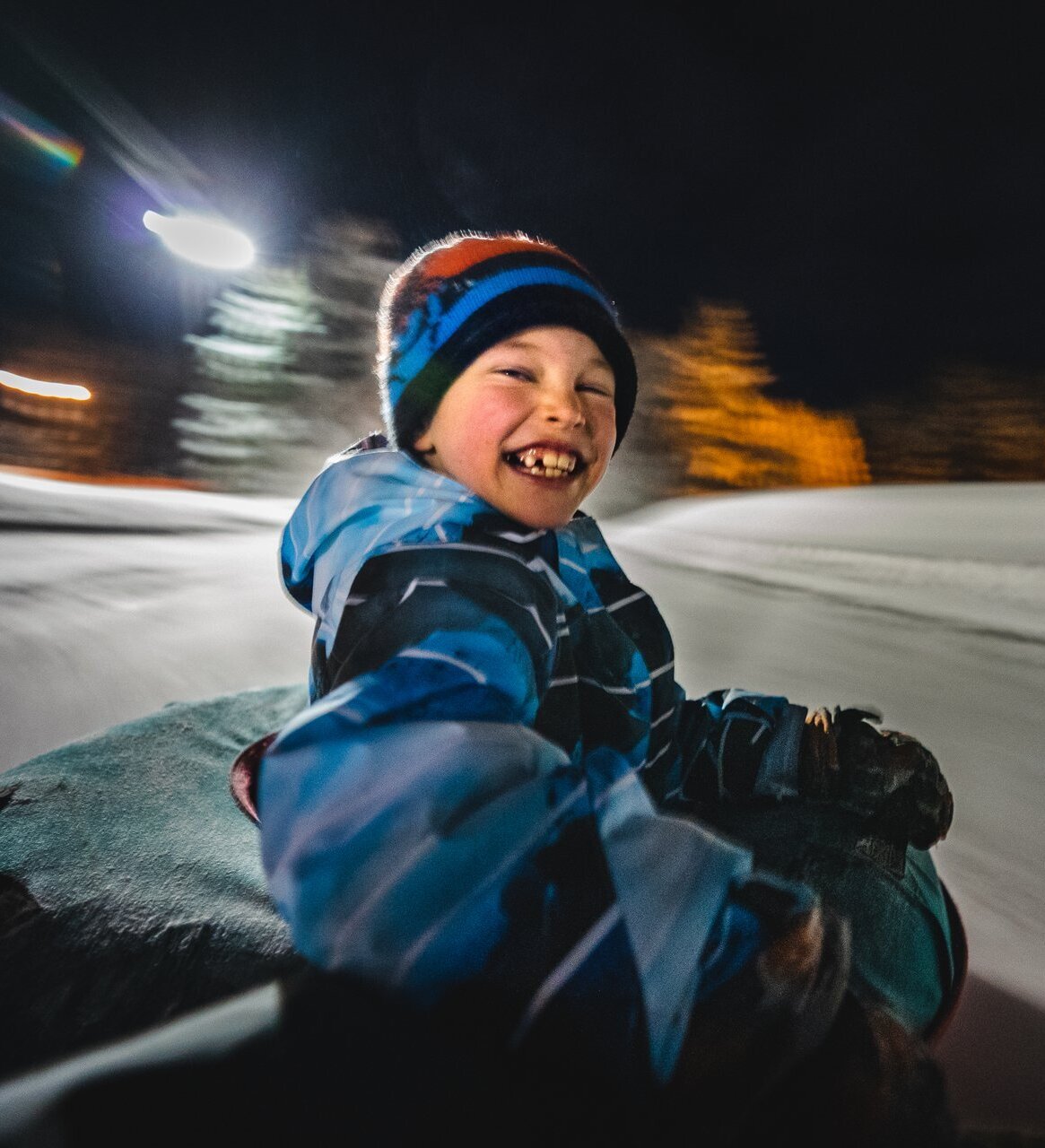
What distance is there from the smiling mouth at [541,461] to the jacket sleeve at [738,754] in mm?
428

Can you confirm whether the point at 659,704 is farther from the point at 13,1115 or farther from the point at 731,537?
the point at 731,537

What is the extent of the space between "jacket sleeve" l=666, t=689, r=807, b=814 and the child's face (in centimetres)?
41

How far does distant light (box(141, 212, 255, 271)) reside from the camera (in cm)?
779

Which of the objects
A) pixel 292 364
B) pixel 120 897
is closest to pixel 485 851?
pixel 120 897

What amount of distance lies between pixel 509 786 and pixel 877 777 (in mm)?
654

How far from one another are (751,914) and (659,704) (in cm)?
39

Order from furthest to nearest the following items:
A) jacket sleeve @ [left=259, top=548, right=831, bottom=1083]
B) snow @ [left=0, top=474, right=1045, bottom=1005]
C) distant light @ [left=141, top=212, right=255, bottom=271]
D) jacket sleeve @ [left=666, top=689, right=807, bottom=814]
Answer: distant light @ [left=141, top=212, right=255, bottom=271]
snow @ [left=0, top=474, right=1045, bottom=1005]
jacket sleeve @ [left=666, top=689, right=807, bottom=814]
jacket sleeve @ [left=259, top=548, right=831, bottom=1083]

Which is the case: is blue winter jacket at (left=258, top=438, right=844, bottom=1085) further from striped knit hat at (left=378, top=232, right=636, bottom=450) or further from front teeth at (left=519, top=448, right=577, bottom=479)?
striped knit hat at (left=378, top=232, right=636, bottom=450)

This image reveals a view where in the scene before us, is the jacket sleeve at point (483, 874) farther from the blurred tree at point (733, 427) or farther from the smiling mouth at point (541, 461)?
the blurred tree at point (733, 427)

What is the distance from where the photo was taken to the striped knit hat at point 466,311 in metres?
0.77

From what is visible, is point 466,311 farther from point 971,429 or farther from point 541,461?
point 971,429

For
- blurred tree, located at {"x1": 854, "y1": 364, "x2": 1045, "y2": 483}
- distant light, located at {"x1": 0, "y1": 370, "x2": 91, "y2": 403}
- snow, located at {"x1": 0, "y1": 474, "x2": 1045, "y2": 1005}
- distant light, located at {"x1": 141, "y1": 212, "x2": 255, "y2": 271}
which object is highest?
distant light, located at {"x1": 141, "y1": 212, "x2": 255, "y2": 271}

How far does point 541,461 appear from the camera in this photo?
0.72 m

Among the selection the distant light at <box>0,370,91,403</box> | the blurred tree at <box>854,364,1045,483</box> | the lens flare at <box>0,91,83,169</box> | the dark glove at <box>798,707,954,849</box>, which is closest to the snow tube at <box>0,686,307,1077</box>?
the dark glove at <box>798,707,954,849</box>
